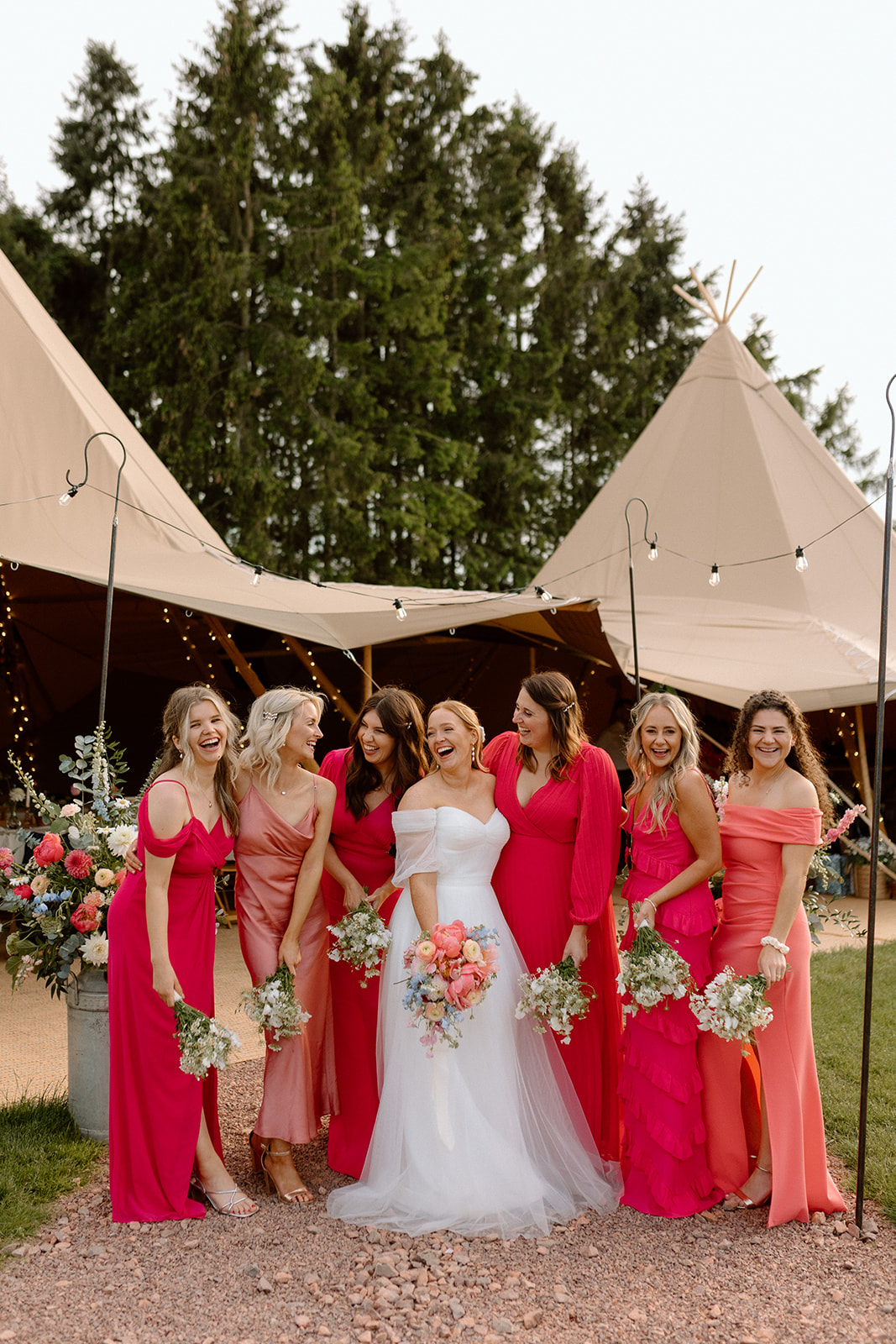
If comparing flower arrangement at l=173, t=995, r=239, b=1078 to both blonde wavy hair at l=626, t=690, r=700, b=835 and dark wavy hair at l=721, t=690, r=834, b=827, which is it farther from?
dark wavy hair at l=721, t=690, r=834, b=827

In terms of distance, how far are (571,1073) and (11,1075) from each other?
2.37 metres

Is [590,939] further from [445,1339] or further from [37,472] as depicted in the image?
[37,472]

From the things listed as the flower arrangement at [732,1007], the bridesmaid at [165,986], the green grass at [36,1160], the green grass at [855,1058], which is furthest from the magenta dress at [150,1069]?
the green grass at [855,1058]

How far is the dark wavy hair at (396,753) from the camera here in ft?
11.7

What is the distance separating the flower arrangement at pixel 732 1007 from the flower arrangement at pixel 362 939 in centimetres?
97

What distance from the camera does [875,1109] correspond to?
13.4 ft

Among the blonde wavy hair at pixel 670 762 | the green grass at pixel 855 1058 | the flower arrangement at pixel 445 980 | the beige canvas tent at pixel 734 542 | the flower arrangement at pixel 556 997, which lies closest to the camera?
the flower arrangement at pixel 445 980

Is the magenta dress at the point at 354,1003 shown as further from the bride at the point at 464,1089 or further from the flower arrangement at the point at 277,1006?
the flower arrangement at the point at 277,1006

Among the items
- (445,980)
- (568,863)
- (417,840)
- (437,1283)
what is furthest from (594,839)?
(437,1283)

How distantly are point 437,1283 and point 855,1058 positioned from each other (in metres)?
2.66

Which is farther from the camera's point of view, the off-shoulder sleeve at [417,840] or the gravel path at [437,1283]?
the off-shoulder sleeve at [417,840]

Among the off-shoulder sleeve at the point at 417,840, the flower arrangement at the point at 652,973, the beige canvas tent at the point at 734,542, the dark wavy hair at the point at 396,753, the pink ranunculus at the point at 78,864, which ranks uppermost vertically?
the beige canvas tent at the point at 734,542

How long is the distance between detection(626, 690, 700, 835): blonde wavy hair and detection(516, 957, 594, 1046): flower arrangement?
0.52 metres

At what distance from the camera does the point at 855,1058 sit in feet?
15.5
